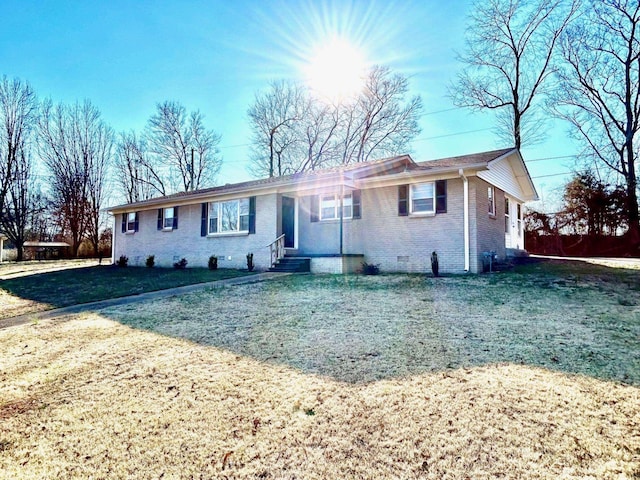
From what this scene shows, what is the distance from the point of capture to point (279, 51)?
17031 mm

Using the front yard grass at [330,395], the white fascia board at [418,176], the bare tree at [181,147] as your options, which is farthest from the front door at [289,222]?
the bare tree at [181,147]

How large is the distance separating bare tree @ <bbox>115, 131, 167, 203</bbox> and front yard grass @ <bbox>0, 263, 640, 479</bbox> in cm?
2829

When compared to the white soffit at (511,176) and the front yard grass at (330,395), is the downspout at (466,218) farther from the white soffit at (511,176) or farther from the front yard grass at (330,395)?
the front yard grass at (330,395)

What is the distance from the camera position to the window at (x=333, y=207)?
500 inches

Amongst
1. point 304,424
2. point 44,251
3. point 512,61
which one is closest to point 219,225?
point 304,424

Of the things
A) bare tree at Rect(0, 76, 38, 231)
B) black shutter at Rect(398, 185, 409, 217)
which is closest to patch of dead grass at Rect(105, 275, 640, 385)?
black shutter at Rect(398, 185, 409, 217)

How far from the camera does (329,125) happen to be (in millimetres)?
28578

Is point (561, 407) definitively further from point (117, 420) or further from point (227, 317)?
point (227, 317)

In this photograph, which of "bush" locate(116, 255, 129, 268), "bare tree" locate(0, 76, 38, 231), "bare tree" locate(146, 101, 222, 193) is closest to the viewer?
"bush" locate(116, 255, 129, 268)

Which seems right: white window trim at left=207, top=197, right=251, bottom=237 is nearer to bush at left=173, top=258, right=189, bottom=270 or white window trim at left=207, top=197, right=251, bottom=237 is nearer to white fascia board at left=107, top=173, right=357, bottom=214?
white fascia board at left=107, top=173, right=357, bottom=214

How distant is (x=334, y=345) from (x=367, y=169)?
8.70m

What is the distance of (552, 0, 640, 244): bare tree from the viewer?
1852 centimetres

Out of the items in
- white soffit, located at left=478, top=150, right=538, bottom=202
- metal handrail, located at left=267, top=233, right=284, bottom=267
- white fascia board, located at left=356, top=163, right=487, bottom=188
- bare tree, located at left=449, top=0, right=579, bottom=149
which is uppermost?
bare tree, located at left=449, top=0, right=579, bottom=149

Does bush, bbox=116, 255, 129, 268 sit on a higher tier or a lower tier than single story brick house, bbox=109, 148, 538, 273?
lower
